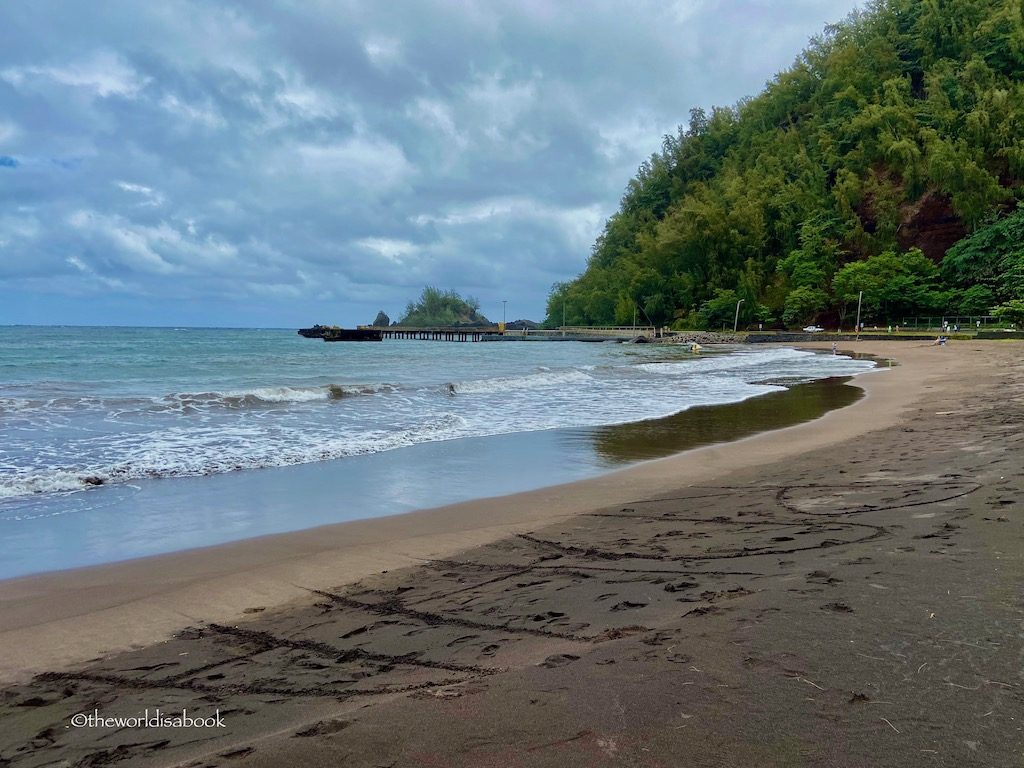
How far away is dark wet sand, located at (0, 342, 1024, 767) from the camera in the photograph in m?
2.12

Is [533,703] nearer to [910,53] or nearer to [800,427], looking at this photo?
[800,427]

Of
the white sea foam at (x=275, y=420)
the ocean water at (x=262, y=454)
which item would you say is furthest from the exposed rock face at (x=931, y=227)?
the ocean water at (x=262, y=454)

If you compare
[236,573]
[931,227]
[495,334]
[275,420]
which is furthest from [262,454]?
[495,334]

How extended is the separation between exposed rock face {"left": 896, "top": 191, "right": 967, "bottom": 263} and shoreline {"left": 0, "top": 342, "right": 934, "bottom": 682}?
74078 mm

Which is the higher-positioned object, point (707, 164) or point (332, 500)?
point (707, 164)

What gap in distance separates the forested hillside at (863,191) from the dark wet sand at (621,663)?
6036 centimetres

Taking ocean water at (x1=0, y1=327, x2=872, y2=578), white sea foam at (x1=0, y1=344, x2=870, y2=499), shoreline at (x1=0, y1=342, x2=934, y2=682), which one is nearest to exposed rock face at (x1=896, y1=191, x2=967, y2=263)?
white sea foam at (x1=0, y1=344, x2=870, y2=499)

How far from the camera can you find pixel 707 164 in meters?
110

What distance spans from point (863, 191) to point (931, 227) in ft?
31.4

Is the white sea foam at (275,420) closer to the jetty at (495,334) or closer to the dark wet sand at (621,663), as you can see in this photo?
the dark wet sand at (621,663)

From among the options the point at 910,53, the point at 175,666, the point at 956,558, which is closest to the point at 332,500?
the point at 175,666

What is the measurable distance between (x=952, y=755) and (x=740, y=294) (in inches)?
3213

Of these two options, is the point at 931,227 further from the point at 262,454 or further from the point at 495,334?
the point at 262,454

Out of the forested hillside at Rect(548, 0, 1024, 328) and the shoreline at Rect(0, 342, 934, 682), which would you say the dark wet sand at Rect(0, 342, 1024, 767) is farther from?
the forested hillside at Rect(548, 0, 1024, 328)
